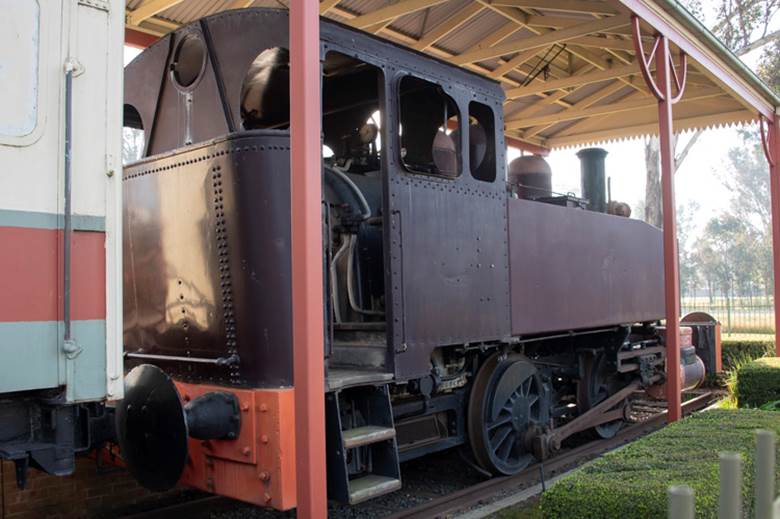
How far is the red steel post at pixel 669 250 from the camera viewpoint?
6453 mm

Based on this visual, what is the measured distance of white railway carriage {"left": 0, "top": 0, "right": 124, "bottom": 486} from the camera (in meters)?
2.62

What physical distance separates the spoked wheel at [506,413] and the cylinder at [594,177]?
114 inches

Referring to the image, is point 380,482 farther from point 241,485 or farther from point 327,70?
point 327,70

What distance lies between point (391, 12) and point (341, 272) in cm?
297

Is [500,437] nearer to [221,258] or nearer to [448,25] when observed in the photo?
[221,258]

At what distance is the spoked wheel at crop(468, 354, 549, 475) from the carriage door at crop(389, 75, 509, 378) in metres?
0.41

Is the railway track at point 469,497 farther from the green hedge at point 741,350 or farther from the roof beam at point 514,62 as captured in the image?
the green hedge at point 741,350

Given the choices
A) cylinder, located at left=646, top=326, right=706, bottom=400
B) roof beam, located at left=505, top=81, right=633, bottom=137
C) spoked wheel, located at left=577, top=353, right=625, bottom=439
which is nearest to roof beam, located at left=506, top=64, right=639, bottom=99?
roof beam, located at left=505, top=81, right=633, bottom=137

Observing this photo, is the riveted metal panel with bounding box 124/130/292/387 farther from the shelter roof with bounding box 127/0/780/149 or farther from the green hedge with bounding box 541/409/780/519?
the shelter roof with bounding box 127/0/780/149

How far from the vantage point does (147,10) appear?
235 inches

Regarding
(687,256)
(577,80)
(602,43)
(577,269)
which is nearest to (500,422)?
(577,269)

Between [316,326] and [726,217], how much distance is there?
7190 centimetres

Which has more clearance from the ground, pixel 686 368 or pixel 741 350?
pixel 686 368

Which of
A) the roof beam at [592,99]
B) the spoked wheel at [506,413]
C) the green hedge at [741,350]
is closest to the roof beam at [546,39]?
the roof beam at [592,99]
